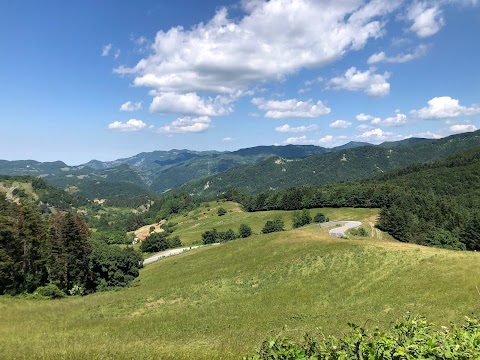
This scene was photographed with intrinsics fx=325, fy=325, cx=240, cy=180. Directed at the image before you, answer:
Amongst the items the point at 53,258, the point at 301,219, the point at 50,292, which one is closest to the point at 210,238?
the point at 301,219

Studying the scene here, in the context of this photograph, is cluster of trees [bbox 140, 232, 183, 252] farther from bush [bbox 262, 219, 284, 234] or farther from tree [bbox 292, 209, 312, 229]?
tree [bbox 292, 209, 312, 229]

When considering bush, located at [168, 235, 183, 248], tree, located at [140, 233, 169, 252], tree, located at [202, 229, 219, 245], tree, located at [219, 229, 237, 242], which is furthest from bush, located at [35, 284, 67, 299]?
tree, located at [219, 229, 237, 242]

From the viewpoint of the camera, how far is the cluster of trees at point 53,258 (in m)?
56.8

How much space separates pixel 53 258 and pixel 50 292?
901 cm

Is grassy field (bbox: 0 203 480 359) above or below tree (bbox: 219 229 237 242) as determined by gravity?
above

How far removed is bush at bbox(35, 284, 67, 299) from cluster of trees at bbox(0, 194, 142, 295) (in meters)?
2.89

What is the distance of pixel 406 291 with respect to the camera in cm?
3462

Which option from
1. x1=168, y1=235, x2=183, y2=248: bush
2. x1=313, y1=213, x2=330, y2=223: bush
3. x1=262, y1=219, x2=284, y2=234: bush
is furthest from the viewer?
x1=313, y1=213, x2=330, y2=223: bush

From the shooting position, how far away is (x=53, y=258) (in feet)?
207

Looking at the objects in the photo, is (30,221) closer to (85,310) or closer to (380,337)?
(85,310)

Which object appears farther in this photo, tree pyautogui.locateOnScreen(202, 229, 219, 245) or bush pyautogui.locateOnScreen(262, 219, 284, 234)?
bush pyautogui.locateOnScreen(262, 219, 284, 234)

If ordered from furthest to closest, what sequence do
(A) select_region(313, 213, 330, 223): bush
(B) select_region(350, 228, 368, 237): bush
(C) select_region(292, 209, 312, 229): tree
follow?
Result: (A) select_region(313, 213, 330, 223): bush, (C) select_region(292, 209, 312, 229): tree, (B) select_region(350, 228, 368, 237): bush

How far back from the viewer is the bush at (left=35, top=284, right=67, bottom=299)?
55841 mm

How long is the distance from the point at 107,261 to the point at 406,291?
56.4 metres
